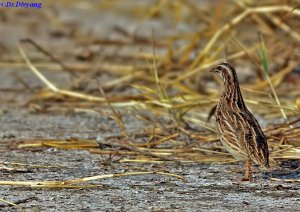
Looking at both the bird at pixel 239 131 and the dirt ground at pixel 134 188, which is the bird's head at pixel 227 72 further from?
the dirt ground at pixel 134 188

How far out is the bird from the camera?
5.07 metres

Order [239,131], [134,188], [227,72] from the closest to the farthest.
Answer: [134,188] < [239,131] < [227,72]

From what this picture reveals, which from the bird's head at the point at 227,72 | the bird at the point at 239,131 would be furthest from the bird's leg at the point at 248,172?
the bird's head at the point at 227,72

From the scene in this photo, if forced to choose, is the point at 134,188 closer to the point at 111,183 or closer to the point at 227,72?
the point at 111,183

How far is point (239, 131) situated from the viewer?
5.25 m

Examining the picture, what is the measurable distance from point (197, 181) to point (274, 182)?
17.9 inches

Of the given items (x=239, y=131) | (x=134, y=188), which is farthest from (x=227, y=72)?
(x=134, y=188)

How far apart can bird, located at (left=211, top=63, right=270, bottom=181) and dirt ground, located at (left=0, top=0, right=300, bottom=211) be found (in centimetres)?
17

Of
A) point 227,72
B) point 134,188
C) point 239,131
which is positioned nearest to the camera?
point 134,188

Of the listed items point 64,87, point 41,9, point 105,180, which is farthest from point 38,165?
point 41,9

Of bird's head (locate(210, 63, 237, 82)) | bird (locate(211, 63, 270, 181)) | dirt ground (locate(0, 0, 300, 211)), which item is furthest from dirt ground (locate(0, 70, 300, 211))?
bird's head (locate(210, 63, 237, 82))

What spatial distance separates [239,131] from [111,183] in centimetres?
82

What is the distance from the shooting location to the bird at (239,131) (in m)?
5.07

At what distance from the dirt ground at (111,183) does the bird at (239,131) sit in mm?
174
